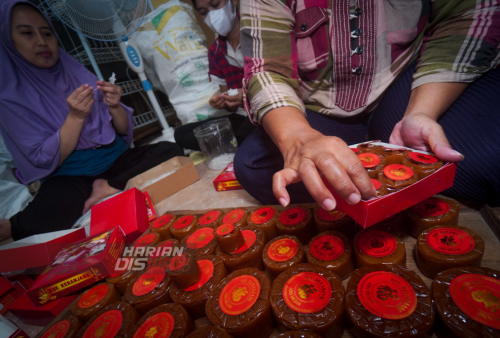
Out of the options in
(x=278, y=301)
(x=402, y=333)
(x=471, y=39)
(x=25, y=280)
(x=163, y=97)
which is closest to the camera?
(x=402, y=333)

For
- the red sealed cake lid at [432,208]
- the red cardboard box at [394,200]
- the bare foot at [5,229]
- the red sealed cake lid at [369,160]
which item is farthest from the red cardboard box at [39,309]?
the red sealed cake lid at [432,208]

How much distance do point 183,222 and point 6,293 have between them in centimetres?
75

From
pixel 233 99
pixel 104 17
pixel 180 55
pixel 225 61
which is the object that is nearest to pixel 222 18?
pixel 225 61

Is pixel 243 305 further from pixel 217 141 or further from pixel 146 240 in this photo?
pixel 217 141

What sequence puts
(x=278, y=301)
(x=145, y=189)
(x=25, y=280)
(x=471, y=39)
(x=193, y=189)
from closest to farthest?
(x=278, y=301), (x=471, y=39), (x=25, y=280), (x=145, y=189), (x=193, y=189)

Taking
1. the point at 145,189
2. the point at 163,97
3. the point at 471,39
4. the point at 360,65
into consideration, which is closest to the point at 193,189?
the point at 145,189

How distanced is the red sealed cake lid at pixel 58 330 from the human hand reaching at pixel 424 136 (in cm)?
114

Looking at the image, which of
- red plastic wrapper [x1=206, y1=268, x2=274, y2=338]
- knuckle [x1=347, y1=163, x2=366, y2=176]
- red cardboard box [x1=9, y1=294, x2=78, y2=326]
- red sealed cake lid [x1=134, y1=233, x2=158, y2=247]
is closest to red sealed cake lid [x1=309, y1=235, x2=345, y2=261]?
red plastic wrapper [x1=206, y1=268, x2=274, y2=338]

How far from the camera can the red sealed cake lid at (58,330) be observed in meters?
0.66

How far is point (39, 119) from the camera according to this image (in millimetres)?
1514

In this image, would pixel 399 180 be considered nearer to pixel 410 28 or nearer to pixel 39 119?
pixel 410 28

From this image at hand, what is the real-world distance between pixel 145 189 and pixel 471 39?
1640 millimetres

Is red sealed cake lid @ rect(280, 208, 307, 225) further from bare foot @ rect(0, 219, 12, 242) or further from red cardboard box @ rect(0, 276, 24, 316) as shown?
bare foot @ rect(0, 219, 12, 242)

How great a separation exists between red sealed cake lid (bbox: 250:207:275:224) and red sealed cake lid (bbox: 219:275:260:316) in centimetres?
26
